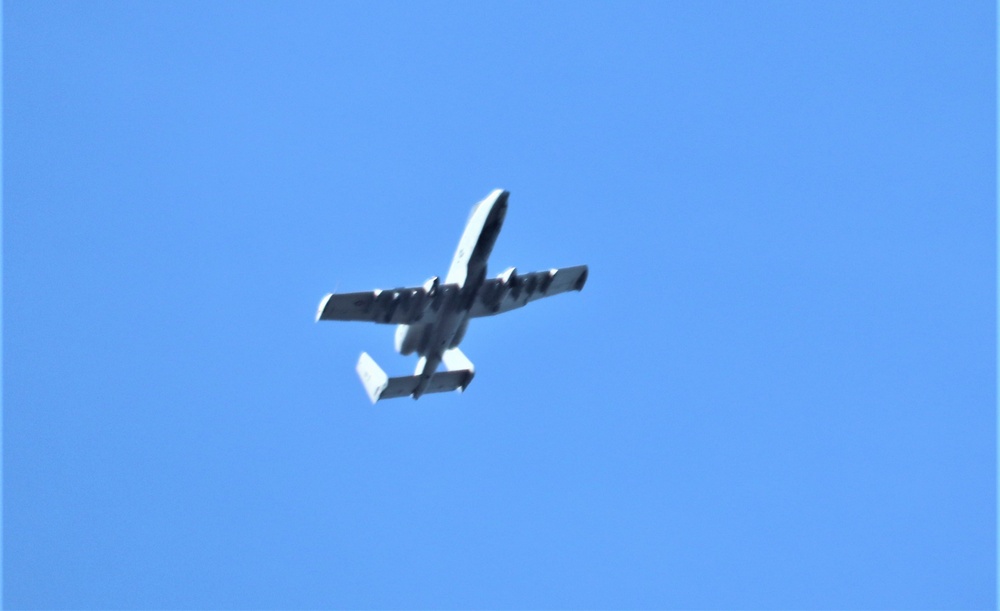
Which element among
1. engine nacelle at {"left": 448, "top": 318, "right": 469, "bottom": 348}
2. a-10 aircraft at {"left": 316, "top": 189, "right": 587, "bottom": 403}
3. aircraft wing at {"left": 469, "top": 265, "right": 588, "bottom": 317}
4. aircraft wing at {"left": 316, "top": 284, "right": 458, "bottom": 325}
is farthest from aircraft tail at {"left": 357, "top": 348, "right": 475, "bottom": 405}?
aircraft wing at {"left": 316, "top": 284, "right": 458, "bottom": 325}

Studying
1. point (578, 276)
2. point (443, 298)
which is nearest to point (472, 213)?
point (443, 298)

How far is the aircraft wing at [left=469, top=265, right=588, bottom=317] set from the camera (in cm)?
5744

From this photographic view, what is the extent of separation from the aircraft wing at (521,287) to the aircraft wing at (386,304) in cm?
179

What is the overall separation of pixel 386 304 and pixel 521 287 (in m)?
6.12

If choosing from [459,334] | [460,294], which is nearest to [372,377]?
[459,334]

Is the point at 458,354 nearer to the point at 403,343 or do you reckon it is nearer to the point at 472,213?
the point at 403,343

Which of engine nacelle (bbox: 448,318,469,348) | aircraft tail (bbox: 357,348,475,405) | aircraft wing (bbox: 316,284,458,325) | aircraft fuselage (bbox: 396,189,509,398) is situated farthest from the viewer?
aircraft tail (bbox: 357,348,475,405)

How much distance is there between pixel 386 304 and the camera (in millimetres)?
55719

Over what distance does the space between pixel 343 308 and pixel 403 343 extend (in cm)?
325

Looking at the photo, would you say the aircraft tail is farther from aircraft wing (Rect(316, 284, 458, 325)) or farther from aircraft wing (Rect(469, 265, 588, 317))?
aircraft wing (Rect(316, 284, 458, 325))

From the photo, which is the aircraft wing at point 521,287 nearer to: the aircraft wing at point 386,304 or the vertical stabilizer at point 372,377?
the aircraft wing at point 386,304

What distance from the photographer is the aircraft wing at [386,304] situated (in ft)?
181

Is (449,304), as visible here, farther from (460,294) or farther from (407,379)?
(407,379)

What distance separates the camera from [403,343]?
5731cm
